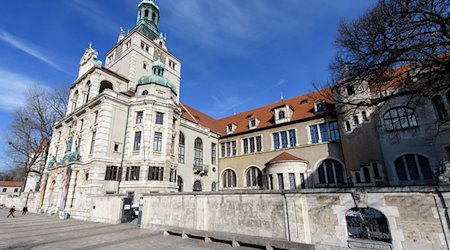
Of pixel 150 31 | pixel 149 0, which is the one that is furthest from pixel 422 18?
pixel 149 0

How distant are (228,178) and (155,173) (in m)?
11.0

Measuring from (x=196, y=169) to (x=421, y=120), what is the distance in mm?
21591

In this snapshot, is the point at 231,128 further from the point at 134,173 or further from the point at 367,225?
the point at 367,225

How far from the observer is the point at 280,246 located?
7.50m

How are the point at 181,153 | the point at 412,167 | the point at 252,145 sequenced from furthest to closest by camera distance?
the point at 252,145, the point at 181,153, the point at 412,167

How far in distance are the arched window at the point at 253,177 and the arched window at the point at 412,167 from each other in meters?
13.0

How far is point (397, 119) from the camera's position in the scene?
16969 mm

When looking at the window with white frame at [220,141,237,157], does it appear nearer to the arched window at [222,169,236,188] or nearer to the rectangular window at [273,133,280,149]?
the arched window at [222,169,236,188]

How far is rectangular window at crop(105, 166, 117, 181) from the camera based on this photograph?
62.7ft

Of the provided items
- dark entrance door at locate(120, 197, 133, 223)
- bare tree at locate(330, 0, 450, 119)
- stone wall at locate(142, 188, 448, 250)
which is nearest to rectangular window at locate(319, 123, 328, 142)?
bare tree at locate(330, 0, 450, 119)

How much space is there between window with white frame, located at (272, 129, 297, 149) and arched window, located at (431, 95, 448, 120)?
37.8 ft

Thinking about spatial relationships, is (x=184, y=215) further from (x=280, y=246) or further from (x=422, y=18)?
(x=422, y=18)

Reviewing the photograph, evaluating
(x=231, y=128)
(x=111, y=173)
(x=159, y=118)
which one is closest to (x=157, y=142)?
(x=159, y=118)

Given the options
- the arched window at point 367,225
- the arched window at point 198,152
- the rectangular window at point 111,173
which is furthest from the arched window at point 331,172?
the rectangular window at point 111,173
